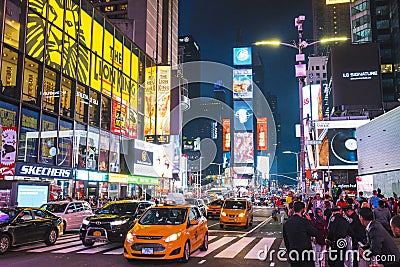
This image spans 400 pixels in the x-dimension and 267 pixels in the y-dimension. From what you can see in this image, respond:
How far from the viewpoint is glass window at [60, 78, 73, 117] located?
104ft

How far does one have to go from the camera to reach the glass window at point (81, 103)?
3400 cm

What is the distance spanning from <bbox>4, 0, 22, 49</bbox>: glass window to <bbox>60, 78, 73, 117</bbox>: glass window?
6.09 metres

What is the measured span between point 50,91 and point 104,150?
381 inches

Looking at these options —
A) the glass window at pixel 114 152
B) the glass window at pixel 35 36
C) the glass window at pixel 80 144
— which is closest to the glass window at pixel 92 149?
the glass window at pixel 80 144

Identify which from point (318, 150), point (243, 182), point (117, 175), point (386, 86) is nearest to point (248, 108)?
point (243, 182)

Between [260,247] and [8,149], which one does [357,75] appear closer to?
[260,247]

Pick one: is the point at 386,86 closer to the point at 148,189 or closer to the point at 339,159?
the point at 339,159

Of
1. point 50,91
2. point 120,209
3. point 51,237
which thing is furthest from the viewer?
point 50,91

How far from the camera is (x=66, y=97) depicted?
1283 inches

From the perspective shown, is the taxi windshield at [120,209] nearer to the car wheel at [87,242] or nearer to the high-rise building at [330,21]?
the car wheel at [87,242]

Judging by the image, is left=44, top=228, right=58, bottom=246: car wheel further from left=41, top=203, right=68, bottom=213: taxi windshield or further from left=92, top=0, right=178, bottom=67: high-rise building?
left=92, top=0, right=178, bottom=67: high-rise building

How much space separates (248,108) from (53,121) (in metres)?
112

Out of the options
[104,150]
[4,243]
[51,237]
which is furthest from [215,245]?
[104,150]

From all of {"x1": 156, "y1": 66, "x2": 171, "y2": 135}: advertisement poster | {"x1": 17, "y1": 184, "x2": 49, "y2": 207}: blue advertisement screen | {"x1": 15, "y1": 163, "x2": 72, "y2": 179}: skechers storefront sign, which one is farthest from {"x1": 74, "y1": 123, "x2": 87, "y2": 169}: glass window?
{"x1": 156, "y1": 66, "x2": 171, "y2": 135}: advertisement poster
